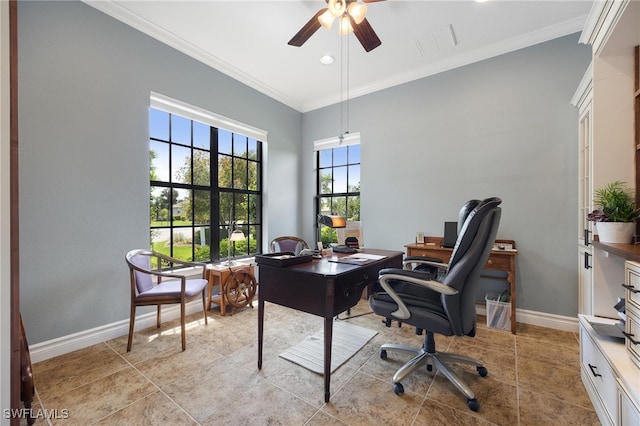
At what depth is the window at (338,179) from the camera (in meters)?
4.04

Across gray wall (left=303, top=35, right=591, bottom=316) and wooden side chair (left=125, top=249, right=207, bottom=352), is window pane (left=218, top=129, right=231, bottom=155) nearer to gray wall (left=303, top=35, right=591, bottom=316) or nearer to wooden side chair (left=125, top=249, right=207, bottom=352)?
wooden side chair (left=125, top=249, right=207, bottom=352)

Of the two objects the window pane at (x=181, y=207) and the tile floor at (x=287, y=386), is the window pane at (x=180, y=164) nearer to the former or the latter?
the window pane at (x=181, y=207)

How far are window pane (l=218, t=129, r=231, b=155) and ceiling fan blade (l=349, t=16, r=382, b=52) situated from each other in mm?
2194

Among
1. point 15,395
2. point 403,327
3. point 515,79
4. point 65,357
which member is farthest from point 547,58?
→ point 65,357

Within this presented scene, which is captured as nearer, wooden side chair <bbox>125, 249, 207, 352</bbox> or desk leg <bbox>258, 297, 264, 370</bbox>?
desk leg <bbox>258, 297, 264, 370</bbox>

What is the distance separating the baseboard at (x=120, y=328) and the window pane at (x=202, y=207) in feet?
3.24

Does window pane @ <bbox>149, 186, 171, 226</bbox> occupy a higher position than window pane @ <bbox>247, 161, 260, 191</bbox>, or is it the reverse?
window pane @ <bbox>247, 161, 260, 191</bbox>

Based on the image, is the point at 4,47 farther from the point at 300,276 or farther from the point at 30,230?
the point at 300,276

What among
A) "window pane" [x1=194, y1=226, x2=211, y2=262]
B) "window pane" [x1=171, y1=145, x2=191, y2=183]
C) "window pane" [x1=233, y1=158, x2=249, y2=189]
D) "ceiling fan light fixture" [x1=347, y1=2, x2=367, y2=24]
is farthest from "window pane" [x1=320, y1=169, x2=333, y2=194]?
"ceiling fan light fixture" [x1=347, y1=2, x2=367, y2=24]

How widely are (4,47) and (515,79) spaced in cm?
392

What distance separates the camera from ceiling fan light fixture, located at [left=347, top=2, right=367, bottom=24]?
1773 millimetres

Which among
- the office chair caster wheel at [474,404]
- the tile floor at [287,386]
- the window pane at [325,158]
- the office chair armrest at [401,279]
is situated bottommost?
the tile floor at [287,386]

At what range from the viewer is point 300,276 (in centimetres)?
169

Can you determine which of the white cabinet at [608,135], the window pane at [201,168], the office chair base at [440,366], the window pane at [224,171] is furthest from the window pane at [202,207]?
the white cabinet at [608,135]
